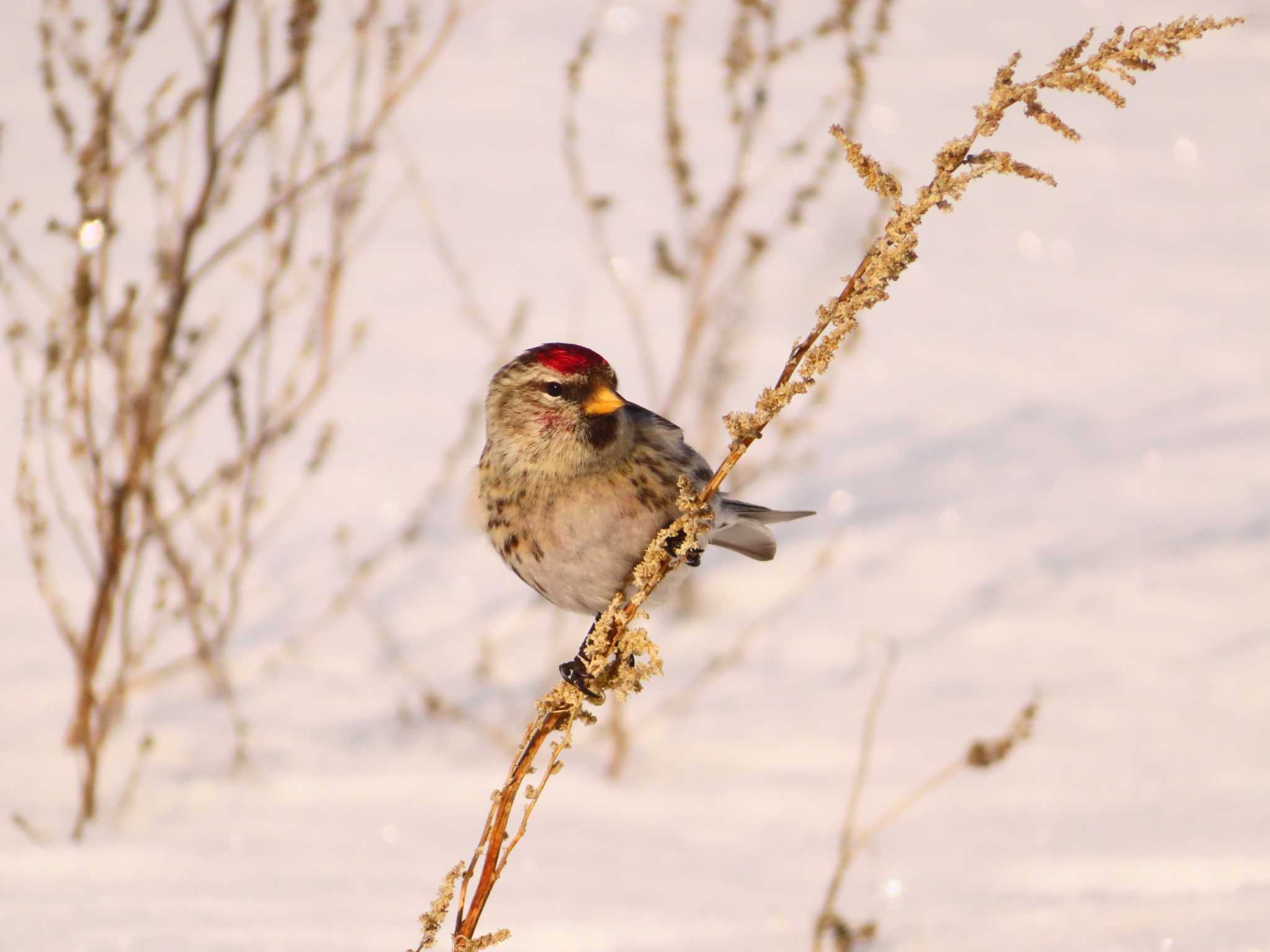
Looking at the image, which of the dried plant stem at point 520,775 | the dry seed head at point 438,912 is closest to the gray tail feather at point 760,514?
the dried plant stem at point 520,775

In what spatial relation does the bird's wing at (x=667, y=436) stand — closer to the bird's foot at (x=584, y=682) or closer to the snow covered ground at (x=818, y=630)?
the bird's foot at (x=584, y=682)

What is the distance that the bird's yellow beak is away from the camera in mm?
1344

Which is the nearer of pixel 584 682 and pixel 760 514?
pixel 584 682

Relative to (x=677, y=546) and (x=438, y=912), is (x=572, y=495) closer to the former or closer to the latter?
(x=677, y=546)

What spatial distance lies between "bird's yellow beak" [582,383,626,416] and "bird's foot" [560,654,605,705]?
0.88 feet

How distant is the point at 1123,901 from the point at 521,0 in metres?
7.37

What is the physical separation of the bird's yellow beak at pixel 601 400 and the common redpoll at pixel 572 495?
7cm

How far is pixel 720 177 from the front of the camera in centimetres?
695

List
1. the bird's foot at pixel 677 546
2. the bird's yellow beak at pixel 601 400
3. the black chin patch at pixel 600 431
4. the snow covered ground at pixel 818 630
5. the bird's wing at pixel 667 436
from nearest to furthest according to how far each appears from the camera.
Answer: the bird's yellow beak at pixel 601 400
the bird's foot at pixel 677 546
the black chin patch at pixel 600 431
the bird's wing at pixel 667 436
the snow covered ground at pixel 818 630

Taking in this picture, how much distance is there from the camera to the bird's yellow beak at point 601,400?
1344 millimetres

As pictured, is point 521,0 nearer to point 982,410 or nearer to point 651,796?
point 982,410

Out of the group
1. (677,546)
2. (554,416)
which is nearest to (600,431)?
(554,416)

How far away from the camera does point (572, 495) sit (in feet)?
5.16

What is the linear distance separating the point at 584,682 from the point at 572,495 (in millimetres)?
215
